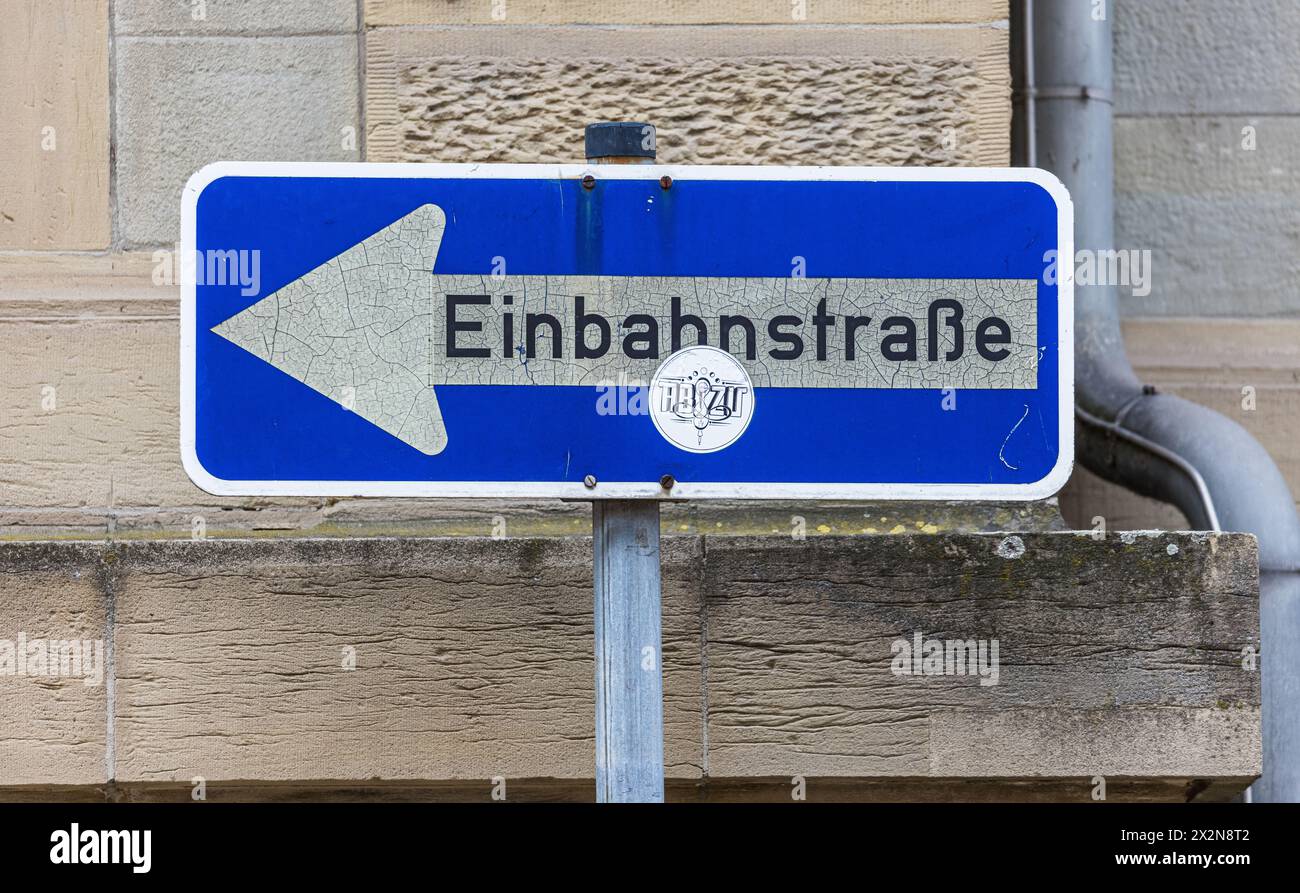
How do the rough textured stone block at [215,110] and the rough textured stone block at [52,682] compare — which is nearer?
the rough textured stone block at [52,682]

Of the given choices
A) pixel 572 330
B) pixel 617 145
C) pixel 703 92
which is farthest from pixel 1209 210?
pixel 572 330

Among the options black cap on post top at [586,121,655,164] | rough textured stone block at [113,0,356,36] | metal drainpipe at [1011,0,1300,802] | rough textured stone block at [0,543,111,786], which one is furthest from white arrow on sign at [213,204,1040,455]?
metal drainpipe at [1011,0,1300,802]

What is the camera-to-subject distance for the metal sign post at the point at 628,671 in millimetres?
1802

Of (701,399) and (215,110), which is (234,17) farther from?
(701,399)

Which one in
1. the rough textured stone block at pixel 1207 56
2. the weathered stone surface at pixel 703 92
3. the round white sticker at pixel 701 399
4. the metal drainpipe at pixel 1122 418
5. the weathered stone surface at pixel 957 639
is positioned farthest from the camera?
the rough textured stone block at pixel 1207 56

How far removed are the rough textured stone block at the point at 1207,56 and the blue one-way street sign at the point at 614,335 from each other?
2.39 m

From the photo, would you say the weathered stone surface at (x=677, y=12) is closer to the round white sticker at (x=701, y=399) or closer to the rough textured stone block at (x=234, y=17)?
the rough textured stone block at (x=234, y=17)

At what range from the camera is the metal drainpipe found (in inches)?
128

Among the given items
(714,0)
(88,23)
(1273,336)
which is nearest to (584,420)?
(714,0)

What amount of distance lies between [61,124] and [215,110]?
0.35m

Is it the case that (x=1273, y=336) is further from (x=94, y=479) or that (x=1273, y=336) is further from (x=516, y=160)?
(x=94, y=479)

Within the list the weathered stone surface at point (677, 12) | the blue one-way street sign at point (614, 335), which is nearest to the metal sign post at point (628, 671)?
the blue one-way street sign at point (614, 335)

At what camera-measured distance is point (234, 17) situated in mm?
3232

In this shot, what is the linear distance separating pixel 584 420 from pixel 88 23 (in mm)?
1997
